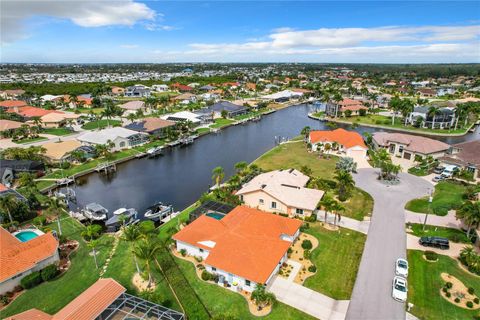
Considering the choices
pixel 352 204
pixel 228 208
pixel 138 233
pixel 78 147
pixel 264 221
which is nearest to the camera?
pixel 138 233

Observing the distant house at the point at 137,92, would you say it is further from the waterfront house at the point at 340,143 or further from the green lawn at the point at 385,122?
the waterfront house at the point at 340,143

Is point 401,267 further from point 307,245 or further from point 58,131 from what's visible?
point 58,131

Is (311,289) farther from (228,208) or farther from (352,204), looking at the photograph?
(352,204)

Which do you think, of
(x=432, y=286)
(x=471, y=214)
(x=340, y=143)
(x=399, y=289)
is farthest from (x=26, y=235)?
(x=340, y=143)

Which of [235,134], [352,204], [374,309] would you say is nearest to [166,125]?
[235,134]

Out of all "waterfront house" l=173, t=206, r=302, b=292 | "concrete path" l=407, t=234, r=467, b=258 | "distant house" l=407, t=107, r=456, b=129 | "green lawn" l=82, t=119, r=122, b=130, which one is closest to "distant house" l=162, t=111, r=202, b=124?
"green lawn" l=82, t=119, r=122, b=130
